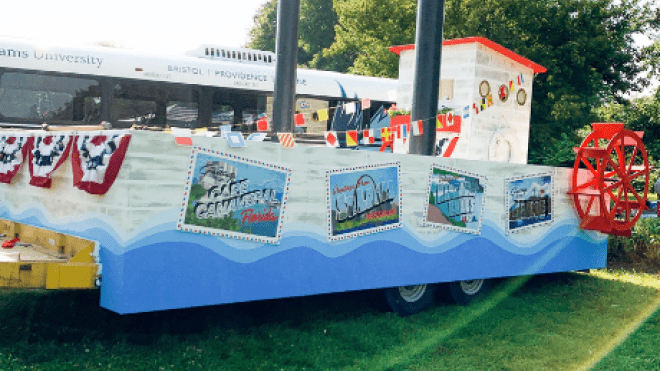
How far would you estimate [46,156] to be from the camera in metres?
6.00

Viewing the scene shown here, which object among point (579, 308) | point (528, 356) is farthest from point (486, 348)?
point (579, 308)

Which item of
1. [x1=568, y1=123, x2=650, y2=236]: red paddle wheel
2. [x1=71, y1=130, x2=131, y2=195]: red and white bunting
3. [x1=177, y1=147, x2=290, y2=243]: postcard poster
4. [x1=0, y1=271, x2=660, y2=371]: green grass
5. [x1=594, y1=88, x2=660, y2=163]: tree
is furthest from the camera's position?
[x1=594, y1=88, x2=660, y2=163]: tree

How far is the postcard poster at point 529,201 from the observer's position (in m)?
8.02

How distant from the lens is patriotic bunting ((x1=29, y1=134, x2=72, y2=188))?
571 centimetres

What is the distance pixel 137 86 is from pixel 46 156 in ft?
26.5

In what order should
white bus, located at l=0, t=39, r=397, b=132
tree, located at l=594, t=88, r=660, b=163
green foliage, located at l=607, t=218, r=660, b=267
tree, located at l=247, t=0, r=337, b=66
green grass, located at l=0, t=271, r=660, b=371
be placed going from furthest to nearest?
tree, located at l=247, t=0, r=337, b=66
tree, located at l=594, t=88, r=660, b=163
white bus, located at l=0, t=39, r=397, b=132
green foliage, located at l=607, t=218, r=660, b=267
green grass, located at l=0, t=271, r=660, b=371

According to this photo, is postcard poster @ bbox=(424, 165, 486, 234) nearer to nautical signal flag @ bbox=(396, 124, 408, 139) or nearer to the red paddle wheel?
nautical signal flag @ bbox=(396, 124, 408, 139)

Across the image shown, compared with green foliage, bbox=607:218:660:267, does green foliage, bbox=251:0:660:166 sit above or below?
above

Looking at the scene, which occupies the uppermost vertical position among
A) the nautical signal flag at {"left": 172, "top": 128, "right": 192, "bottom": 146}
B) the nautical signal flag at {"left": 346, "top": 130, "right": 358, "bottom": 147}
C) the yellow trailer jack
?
the nautical signal flag at {"left": 346, "top": 130, "right": 358, "bottom": 147}

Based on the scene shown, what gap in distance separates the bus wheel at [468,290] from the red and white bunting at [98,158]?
445 cm

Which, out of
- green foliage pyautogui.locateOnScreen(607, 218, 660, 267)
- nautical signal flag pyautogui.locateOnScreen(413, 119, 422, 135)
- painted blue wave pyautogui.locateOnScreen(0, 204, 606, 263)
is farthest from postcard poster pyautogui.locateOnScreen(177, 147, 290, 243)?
green foliage pyautogui.locateOnScreen(607, 218, 660, 267)

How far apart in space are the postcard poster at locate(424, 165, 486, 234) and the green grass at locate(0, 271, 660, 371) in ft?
3.42

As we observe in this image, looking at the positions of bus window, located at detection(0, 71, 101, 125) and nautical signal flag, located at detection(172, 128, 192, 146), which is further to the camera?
bus window, located at detection(0, 71, 101, 125)

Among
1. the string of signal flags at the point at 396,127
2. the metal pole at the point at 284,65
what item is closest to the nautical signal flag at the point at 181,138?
the string of signal flags at the point at 396,127
